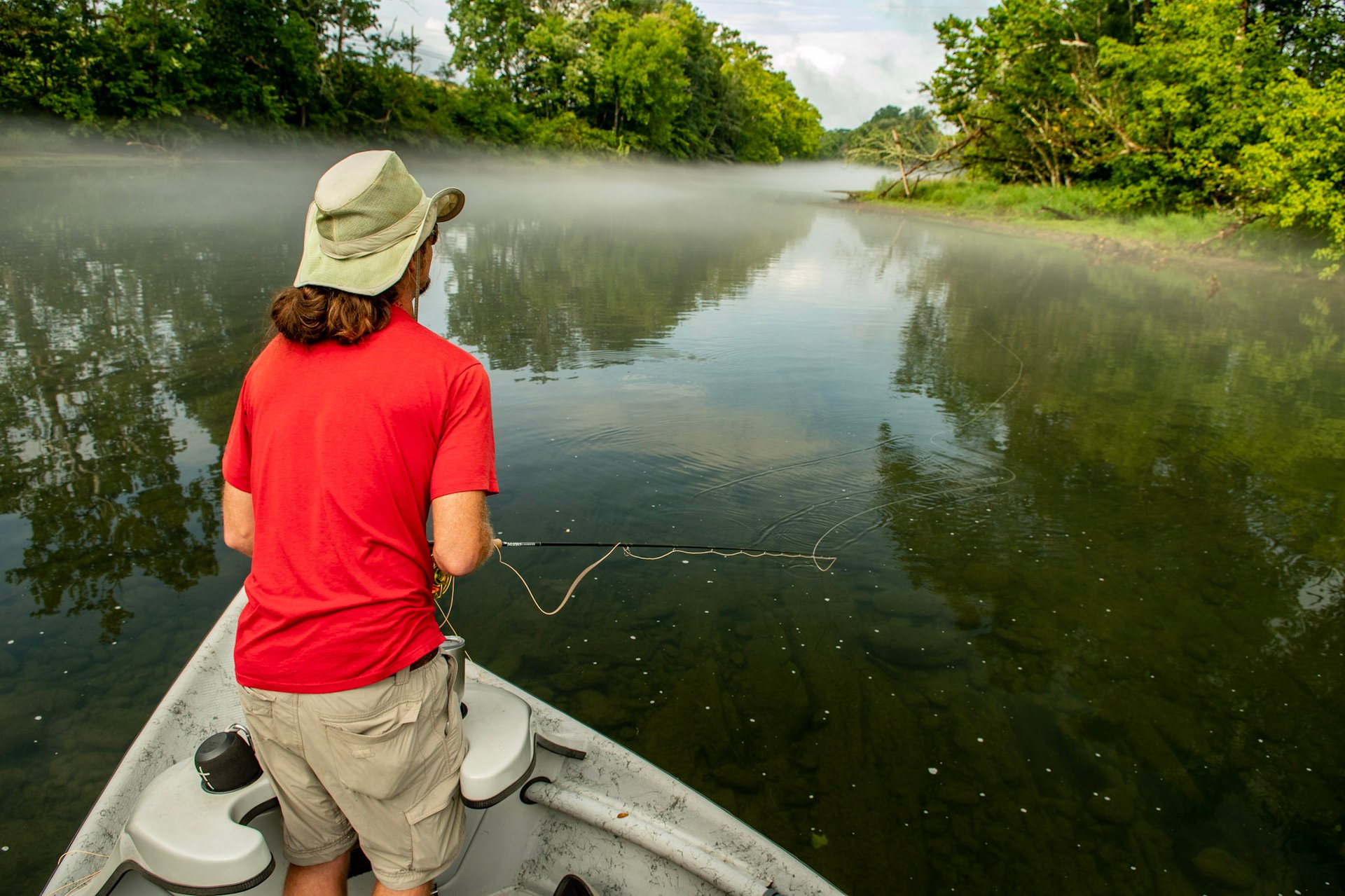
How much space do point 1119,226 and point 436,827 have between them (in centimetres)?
3047

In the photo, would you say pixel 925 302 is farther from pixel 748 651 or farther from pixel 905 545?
pixel 748 651

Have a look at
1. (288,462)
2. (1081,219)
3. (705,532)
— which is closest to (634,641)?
(705,532)

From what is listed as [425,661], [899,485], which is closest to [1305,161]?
[899,485]

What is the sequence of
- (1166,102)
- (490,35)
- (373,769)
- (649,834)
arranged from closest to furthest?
(373,769)
(649,834)
(1166,102)
(490,35)

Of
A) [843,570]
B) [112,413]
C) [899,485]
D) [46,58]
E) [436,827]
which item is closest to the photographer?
[436,827]

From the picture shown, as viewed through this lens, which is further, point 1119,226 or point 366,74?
point 366,74

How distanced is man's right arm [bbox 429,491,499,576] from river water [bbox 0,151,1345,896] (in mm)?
2271

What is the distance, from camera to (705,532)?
229 inches

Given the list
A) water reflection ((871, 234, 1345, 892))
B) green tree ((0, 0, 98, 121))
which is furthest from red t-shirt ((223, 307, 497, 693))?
green tree ((0, 0, 98, 121))

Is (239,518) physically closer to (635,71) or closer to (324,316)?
(324,316)

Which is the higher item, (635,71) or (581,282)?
(635,71)

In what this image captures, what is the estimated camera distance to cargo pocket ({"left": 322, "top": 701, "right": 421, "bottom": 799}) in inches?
74.2

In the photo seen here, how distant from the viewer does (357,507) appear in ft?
5.97

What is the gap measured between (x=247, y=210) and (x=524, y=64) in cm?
4579
